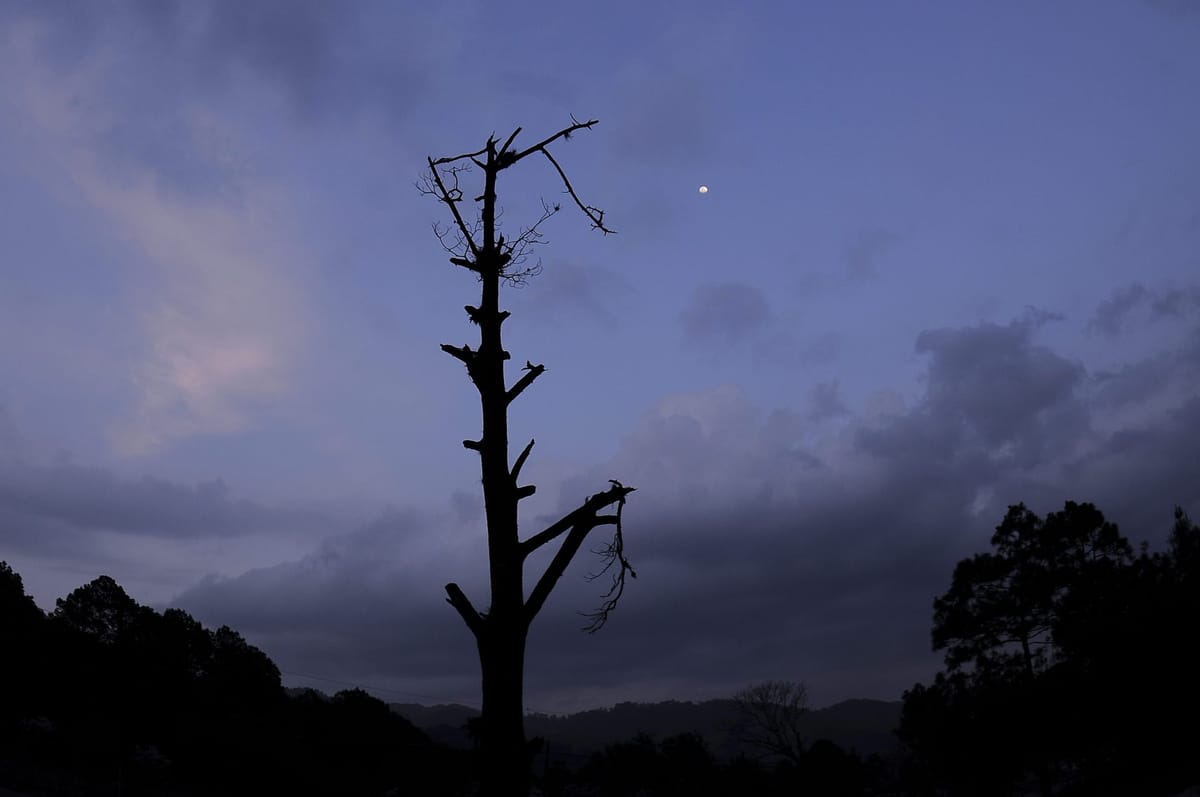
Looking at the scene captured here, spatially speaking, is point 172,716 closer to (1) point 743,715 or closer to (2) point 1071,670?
(1) point 743,715

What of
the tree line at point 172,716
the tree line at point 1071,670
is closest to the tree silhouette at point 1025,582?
the tree line at point 1071,670

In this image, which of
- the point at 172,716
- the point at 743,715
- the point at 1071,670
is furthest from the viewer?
the point at 743,715

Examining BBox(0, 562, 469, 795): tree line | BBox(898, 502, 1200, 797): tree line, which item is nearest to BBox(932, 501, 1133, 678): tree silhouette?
BBox(898, 502, 1200, 797): tree line

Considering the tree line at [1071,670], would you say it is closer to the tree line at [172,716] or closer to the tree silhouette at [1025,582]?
the tree silhouette at [1025,582]

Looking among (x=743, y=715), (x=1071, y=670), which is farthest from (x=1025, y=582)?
(x=743, y=715)

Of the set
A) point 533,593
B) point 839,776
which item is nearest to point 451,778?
point 839,776

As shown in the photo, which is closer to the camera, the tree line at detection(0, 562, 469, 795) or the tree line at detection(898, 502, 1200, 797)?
the tree line at detection(898, 502, 1200, 797)

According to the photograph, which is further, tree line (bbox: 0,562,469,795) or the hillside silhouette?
tree line (bbox: 0,562,469,795)

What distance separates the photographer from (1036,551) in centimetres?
4156

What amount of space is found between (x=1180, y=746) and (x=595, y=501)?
3605 cm

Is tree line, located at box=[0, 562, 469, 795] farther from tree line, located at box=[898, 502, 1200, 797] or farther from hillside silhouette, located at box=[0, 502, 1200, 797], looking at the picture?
tree line, located at box=[898, 502, 1200, 797]

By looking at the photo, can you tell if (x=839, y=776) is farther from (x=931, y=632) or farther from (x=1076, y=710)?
(x=1076, y=710)

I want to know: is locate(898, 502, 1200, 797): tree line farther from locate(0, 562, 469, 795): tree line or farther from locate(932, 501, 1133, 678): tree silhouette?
locate(0, 562, 469, 795): tree line

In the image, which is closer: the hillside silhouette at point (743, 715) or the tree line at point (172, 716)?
the hillside silhouette at point (743, 715)
